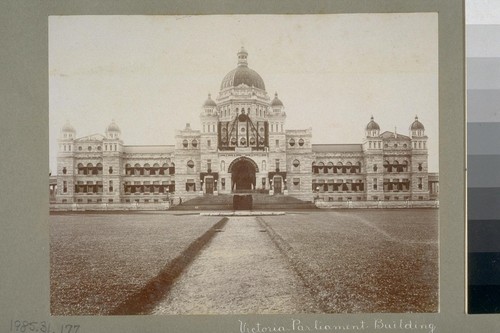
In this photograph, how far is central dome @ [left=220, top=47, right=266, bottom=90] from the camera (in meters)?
6.20

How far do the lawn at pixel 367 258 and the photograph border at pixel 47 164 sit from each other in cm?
15

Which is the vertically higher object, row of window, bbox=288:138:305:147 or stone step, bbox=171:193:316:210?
row of window, bbox=288:138:305:147

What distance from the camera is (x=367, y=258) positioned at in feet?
20.4

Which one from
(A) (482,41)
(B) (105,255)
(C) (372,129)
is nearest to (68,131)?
(B) (105,255)

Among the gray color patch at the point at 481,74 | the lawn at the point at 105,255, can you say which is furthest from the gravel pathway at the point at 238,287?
the gray color patch at the point at 481,74

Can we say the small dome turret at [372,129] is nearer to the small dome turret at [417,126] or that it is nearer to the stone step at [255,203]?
the small dome turret at [417,126]

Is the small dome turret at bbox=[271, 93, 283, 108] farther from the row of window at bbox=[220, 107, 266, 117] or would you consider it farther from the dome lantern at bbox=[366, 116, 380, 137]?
the dome lantern at bbox=[366, 116, 380, 137]

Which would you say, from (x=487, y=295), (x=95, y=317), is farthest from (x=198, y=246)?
(x=487, y=295)

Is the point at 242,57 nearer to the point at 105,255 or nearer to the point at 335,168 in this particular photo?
the point at 335,168

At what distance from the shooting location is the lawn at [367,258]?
6031mm

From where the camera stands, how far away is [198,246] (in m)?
6.26

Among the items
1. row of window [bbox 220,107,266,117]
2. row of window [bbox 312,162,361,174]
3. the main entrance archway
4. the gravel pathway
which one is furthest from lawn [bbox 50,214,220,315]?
row of window [bbox 312,162,361,174]

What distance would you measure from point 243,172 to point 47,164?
242 centimetres

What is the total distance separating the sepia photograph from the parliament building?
0.8 inches
